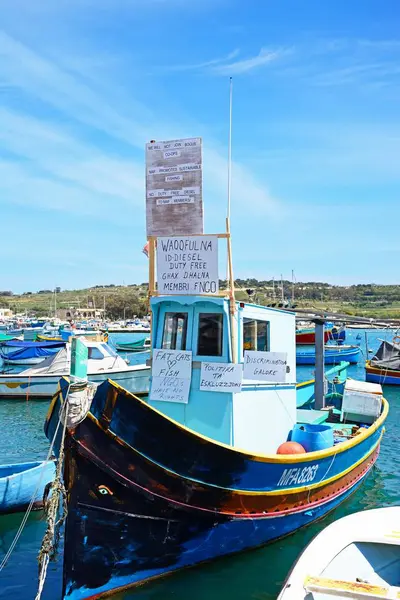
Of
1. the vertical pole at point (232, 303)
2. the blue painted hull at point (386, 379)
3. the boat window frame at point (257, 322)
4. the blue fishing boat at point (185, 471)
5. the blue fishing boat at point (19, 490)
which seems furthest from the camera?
the blue painted hull at point (386, 379)

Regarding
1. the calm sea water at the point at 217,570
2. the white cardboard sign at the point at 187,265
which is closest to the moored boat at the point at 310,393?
the calm sea water at the point at 217,570

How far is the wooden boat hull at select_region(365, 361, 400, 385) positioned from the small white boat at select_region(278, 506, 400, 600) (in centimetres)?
2509

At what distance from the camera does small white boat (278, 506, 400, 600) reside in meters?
5.16

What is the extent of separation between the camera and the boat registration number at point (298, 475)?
870 centimetres

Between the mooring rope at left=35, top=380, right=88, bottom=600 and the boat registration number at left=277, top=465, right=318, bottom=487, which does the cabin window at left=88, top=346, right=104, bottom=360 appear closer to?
the boat registration number at left=277, top=465, right=318, bottom=487

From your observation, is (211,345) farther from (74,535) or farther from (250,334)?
(74,535)

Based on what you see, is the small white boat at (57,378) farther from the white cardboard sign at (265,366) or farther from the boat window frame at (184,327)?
the boat window frame at (184,327)

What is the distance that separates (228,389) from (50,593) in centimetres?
398

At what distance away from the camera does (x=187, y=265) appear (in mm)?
9125

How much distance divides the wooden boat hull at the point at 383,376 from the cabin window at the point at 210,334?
2417 cm

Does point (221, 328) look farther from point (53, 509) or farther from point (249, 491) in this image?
point (53, 509)

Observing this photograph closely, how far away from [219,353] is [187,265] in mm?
1508

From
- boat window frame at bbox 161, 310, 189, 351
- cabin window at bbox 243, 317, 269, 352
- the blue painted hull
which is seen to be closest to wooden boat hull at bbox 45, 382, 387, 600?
cabin window at bbox 243, 317, 269, 352

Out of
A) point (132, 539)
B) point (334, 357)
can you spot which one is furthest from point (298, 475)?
point (334, 357)
